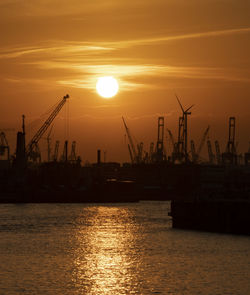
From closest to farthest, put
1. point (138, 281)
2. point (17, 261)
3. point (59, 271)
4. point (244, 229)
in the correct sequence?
point (138, 281)
point (59, 271)
point (17, 261)
point (244, 229)

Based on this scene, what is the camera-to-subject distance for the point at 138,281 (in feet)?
172

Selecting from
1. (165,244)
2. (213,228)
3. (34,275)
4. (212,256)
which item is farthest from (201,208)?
(34,275)

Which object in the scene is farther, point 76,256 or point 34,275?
point 76,256

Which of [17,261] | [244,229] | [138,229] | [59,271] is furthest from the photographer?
[138,229]

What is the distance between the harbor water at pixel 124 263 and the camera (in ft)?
164

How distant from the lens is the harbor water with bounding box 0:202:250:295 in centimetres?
5000

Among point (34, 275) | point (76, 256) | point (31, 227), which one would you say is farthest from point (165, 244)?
point (31, 227)

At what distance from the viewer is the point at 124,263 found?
62.6 meters

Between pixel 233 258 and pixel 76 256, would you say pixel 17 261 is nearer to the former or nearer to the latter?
pixel 76 256

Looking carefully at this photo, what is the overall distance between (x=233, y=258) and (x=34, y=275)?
18175mm

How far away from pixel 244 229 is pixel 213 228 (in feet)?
19.3

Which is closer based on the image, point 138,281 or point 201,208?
point 138,281

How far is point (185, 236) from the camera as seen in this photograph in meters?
84.6

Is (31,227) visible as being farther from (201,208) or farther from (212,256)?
(212,256)
